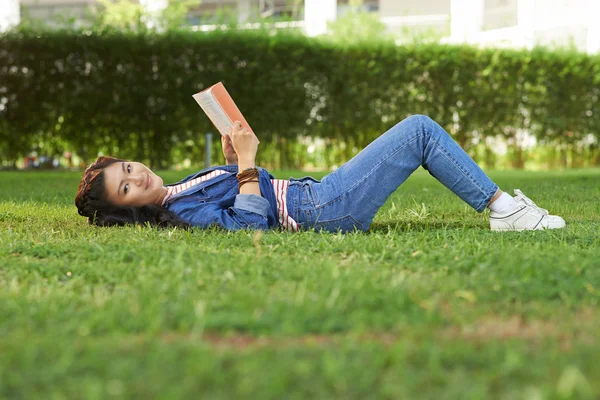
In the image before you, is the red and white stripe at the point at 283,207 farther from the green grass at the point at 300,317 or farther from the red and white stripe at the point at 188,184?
the green grass at the point at 300,317

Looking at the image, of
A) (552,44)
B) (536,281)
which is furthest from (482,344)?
(552,44)

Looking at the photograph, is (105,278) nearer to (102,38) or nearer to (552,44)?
(102,38)

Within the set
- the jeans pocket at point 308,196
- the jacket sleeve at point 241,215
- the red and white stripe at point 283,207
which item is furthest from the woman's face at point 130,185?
the jeans pocket at point 308,196

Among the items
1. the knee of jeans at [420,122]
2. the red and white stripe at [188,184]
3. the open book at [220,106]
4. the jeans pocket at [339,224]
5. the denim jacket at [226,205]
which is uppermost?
the open book at [220,106]

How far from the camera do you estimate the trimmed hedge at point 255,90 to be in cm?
966

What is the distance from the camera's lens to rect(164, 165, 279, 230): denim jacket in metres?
3.05

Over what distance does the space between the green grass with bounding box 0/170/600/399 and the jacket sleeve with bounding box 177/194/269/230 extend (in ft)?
1.01

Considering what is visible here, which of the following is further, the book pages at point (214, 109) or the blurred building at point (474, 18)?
the blurred building at point (474, 18)

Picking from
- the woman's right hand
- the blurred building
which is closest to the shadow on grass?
the woman's right hand

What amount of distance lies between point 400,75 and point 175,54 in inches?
136

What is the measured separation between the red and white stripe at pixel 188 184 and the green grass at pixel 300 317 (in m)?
0.55

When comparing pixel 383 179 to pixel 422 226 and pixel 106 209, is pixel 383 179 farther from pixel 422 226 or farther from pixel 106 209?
pixel 106 209

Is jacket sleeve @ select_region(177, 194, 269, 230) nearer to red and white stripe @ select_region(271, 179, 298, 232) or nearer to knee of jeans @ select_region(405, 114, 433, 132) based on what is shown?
red and white stripe @ select_region(271, 179, 298, 232)

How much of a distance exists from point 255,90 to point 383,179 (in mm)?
7055
